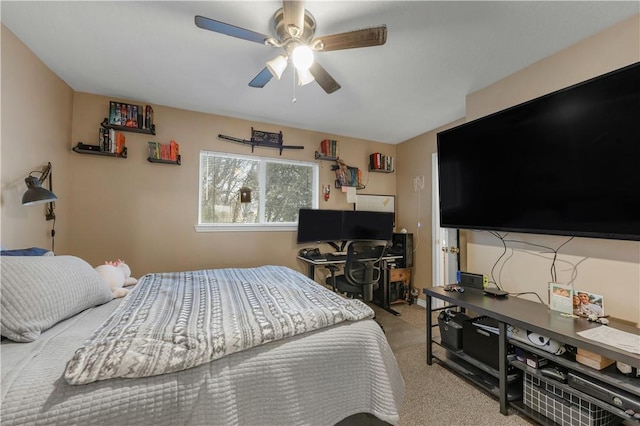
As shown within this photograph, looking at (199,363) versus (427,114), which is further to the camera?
(427,114)

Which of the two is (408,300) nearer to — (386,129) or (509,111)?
(386,129)

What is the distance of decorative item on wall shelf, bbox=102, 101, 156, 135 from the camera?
268 cm

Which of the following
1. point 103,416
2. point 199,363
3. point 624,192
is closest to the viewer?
point 103,416

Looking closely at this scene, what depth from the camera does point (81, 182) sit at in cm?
264

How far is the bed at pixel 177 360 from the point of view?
2.93 ft

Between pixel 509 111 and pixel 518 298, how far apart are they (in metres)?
1.47

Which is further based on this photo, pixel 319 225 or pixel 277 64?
pixel 319 225

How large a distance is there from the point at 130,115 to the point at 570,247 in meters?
4.07

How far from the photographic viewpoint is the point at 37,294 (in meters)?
1.14

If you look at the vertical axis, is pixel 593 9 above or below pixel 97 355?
above

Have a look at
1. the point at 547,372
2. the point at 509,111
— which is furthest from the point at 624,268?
the point at 509,111

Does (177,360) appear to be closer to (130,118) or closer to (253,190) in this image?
(253,190)

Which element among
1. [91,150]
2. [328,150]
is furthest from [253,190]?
[91,150]

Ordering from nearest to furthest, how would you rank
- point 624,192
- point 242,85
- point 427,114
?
point 624,192
point 242,85
point 427,114
